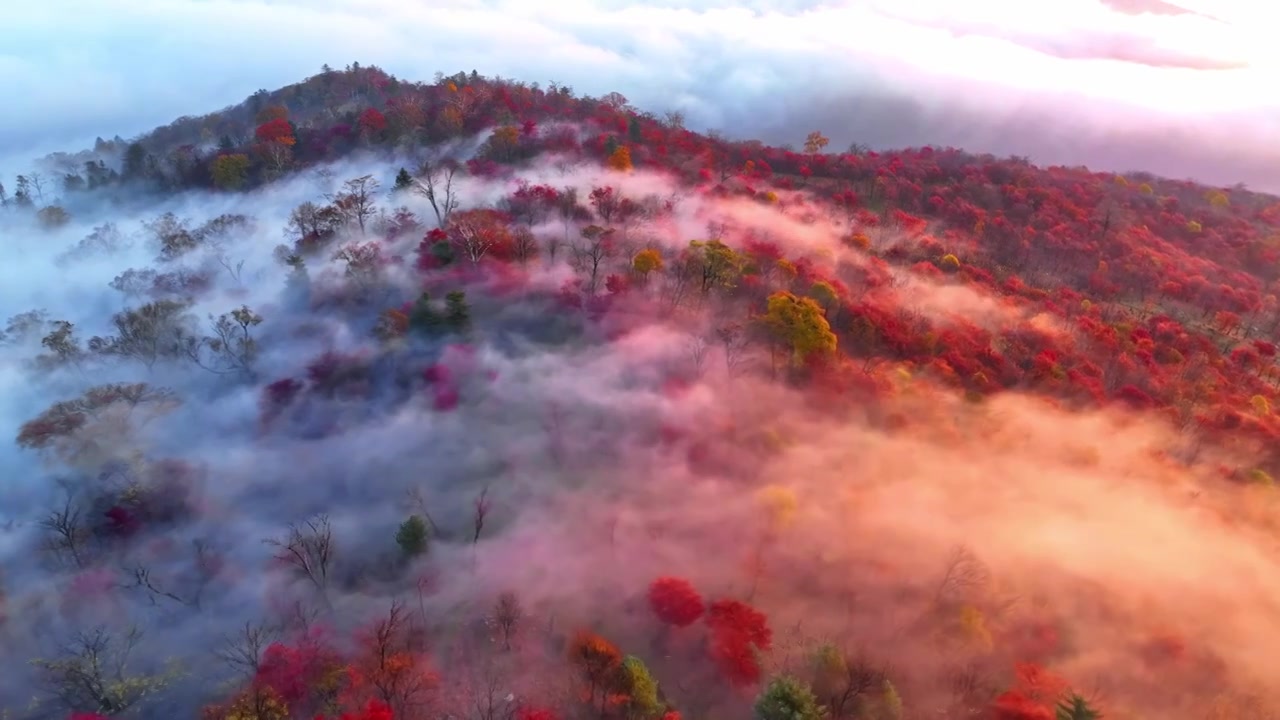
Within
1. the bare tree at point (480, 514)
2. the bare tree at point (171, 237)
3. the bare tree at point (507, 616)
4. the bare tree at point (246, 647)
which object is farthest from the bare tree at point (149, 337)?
the bare tree at point (507, 616)

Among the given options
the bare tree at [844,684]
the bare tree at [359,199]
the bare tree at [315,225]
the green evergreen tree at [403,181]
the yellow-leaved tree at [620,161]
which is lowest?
the bare tree at [844,684]

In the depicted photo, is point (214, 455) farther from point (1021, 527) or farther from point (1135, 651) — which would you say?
point (1135, 651)

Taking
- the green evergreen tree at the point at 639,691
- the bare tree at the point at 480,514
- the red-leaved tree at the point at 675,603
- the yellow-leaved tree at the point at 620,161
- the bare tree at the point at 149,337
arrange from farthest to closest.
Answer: the yellow-leaved tree at the point at 620,161 < the bare tree at the point at 149,337 < the bare tree at the point at 480,514 < the red-leaved tree at the point at 675,603 < the green evergreen tree at the point at 639,691

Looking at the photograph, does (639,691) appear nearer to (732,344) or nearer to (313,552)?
(313,552)

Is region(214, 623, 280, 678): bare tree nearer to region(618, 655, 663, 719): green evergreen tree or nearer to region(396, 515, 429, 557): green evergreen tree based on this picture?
region(396, 515, 429, 557): green evergreen tree

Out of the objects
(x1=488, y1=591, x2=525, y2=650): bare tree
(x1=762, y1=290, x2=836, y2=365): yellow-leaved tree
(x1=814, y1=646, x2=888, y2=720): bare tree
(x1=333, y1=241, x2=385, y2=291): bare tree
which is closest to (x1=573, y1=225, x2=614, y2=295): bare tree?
(x1=762, y1=290, x2=836, y2=365): yellow-leaved tree

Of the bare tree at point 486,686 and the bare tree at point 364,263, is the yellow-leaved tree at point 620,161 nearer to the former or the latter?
the bare tree at point 364,263

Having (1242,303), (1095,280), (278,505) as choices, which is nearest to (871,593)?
(278,505)
